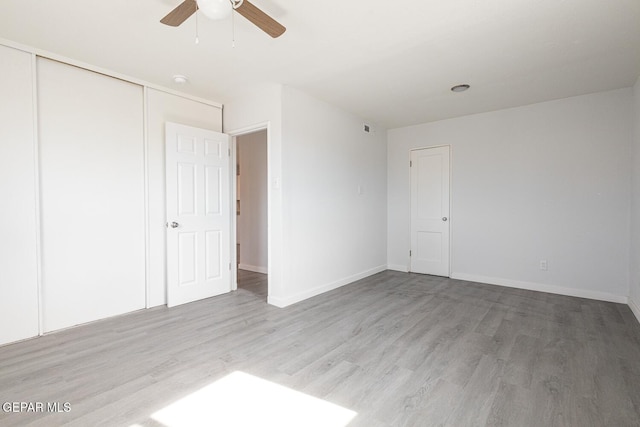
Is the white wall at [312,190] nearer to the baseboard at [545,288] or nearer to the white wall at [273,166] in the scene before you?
the white wall at [273,166]

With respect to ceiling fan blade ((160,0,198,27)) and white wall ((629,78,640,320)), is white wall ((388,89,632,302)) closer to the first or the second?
white wall ((629,78,640,320))

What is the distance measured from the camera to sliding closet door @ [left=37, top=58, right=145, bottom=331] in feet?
8.94

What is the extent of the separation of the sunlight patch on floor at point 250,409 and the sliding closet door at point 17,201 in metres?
1.88

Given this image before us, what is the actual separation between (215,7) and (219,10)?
0.09 ft

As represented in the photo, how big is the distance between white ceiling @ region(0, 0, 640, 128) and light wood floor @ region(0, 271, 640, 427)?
2473mm

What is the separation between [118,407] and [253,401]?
74cm

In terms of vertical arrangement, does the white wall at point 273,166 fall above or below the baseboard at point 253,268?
above

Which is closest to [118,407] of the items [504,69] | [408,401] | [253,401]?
[253,401]

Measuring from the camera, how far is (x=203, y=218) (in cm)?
370

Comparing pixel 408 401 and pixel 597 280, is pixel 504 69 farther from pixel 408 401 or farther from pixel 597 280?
pixel 408 401

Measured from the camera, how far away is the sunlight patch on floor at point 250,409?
5.27 ft

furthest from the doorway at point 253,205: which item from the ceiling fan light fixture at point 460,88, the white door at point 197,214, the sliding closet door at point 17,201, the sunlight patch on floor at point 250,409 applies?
the sunlight patch on floor at point 250,409

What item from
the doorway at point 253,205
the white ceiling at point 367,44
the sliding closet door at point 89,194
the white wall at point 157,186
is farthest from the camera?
the doorway at point 253,205

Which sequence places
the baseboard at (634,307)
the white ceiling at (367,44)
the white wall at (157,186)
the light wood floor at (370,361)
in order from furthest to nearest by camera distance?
the white wall at (157,186)
the baseboard at (634,307)
the white ceiling at (367,44)
the light wood floor at (370,361)
